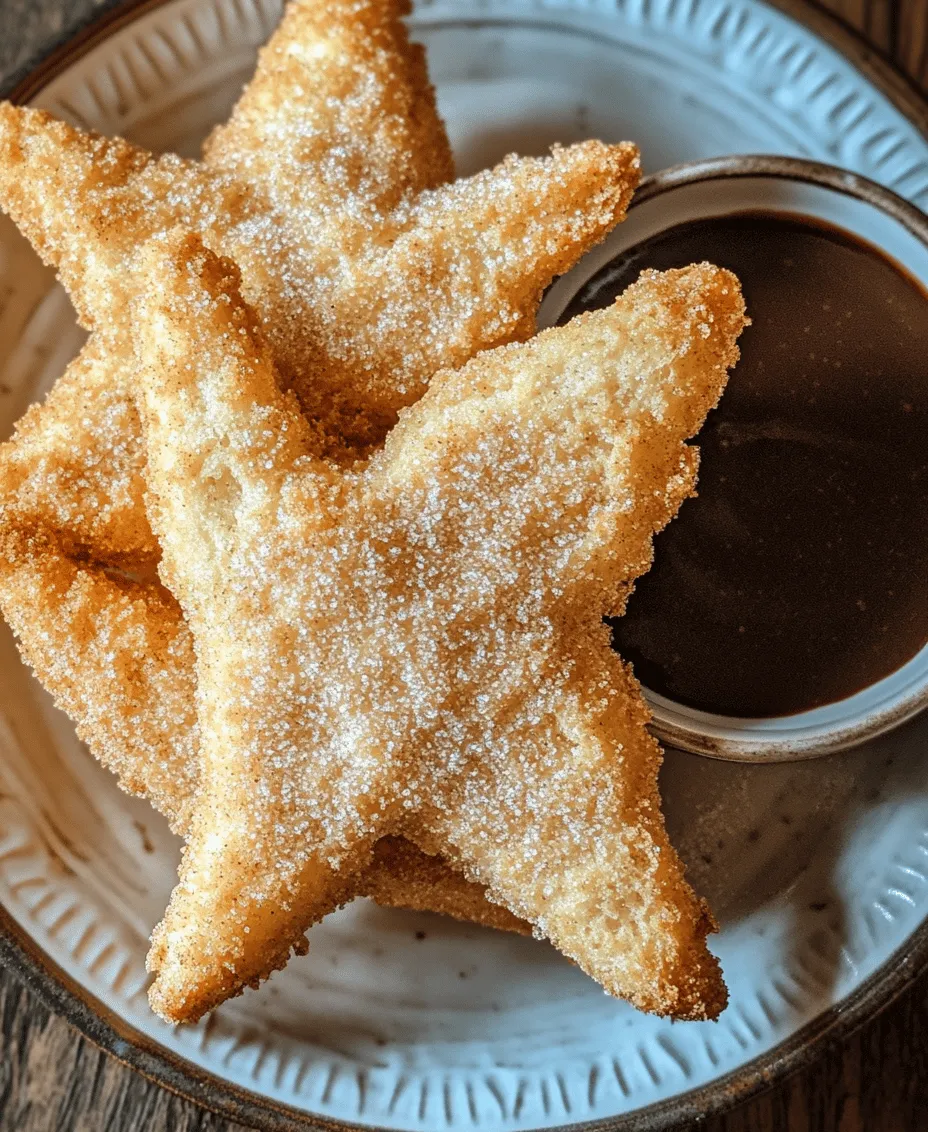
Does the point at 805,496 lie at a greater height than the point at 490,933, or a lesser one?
greater

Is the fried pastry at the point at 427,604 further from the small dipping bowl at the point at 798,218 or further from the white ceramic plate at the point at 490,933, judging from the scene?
the white ceramic plate at the point at 490,933

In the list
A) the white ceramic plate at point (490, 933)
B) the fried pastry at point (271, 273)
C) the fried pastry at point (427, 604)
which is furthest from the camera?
the white ceramic plate at point (490, 933)

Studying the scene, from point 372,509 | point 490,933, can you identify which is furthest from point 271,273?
point 490,933

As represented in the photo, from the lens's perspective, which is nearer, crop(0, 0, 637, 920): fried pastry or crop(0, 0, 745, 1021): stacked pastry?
crop(0, 0, 745, 1021): stacked pastry

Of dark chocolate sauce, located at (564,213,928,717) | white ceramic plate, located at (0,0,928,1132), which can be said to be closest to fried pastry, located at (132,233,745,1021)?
dark chocolate sauce, located at (564,213,928,717)

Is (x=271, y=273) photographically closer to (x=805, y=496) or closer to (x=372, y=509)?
(x=372, y=509)

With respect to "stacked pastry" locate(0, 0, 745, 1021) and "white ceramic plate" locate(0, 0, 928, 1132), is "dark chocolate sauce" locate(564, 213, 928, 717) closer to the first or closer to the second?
"stacked pastry" locate(0, 0, 745, 1021)

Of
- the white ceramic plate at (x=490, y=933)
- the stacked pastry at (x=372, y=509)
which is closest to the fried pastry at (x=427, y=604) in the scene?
the stacked pastry at (x=372, y=509)
